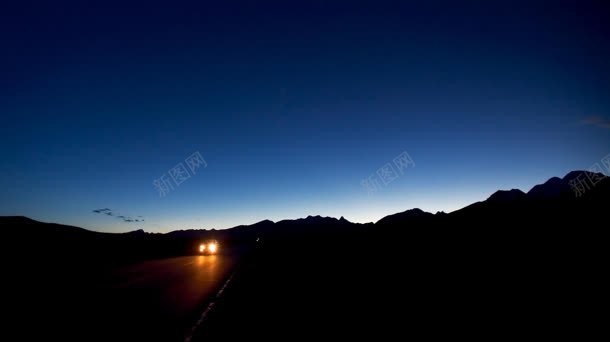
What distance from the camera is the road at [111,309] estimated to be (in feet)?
20.3

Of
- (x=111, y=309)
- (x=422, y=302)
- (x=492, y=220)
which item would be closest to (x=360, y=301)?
(x=422, y=302)

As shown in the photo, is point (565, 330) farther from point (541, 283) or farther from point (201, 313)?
point (201, 313)

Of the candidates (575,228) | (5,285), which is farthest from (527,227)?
(5,285)

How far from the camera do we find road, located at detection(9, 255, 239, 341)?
618 centimetres

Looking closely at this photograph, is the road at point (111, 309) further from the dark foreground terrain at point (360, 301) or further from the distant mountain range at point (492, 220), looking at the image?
the distant mountain range at point (492, 220)

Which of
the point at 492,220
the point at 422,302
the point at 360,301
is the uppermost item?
the point at 492,220

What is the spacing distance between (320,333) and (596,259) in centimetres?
907

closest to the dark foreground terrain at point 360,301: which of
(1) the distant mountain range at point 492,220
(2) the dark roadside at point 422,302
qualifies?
(2) the dark roadside at point 422,302

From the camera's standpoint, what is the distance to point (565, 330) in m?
5.29

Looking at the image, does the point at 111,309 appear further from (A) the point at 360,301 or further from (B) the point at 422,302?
(B) the point at 422,302

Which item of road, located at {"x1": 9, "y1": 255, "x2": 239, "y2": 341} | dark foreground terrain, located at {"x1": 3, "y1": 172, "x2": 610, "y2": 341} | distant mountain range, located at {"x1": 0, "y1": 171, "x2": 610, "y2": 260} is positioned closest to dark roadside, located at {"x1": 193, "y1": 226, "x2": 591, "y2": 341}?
dark foreground terrain, located at {"x1": 3, "y1": 172, "x2": 610, "y2": 341}

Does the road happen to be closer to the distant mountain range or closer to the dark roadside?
the dark roadside

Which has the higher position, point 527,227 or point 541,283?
point 527,227

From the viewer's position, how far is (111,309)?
828 cm
